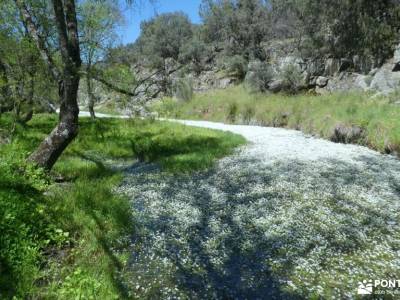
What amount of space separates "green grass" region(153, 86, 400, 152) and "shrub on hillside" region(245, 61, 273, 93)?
1.05 m

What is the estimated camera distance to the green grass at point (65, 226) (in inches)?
216

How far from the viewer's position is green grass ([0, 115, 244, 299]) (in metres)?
5.50

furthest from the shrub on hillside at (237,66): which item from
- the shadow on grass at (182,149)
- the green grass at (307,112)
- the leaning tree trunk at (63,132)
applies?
the leaning tree trunk at (63,132)

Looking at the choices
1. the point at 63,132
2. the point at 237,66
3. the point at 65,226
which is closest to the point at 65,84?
the point at 63,132

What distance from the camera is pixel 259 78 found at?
34.1m

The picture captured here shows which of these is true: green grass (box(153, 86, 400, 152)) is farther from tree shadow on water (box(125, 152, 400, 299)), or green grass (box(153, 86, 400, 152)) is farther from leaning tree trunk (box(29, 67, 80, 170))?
tree shadow on water (box(125, 152, 400, 299))

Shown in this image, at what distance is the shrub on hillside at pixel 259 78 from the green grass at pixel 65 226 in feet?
68.1

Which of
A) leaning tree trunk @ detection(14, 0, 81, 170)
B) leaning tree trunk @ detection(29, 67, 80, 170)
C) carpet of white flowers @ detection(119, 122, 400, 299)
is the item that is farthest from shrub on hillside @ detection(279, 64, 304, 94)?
leaning tree trunk @ detection(29, 67, 80, 170)

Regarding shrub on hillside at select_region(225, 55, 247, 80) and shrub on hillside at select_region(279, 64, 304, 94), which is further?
shrub on hillside at select_region(225, 55, 247, 80)

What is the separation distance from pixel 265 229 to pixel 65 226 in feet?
14.4

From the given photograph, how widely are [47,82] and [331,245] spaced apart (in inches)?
616

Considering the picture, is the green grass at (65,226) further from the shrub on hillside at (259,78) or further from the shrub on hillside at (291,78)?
the shrub on hillside at (259,78)

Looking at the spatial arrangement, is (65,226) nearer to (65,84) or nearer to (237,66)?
(65,84)

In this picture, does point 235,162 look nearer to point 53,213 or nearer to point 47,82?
point 53,213
